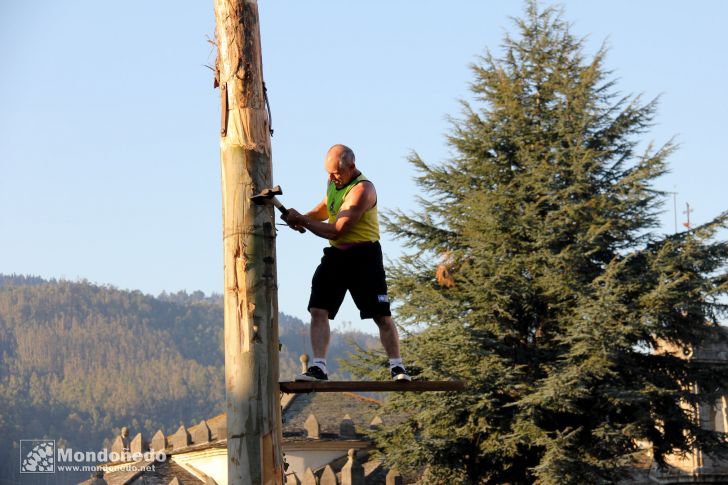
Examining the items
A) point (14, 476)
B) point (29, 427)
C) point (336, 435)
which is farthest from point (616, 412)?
point (29, 427)

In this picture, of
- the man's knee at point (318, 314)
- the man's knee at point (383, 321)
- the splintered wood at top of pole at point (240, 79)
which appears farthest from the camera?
the man's knee at point (383, 321)

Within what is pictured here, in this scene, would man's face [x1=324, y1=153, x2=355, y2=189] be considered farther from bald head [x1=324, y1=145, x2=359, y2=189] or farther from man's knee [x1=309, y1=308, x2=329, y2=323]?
man's knee [x1=309, y1=308, x2=329, y2=323]

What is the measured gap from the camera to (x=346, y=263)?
366 inches

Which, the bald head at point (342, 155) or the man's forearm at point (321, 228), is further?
the bald head at point (342, 155)

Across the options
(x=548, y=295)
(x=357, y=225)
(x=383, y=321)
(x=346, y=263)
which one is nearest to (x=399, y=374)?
(x=383, y=321)

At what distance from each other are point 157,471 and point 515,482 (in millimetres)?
17211

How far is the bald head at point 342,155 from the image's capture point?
9117mm

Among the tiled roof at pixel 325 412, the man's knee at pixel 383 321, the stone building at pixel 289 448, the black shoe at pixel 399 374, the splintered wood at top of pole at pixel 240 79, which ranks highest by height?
the splintered wood at top of pole at pixel 240 79

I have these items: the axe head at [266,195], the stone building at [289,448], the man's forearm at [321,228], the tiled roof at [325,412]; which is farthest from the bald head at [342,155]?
the tiled roof at [325,412]

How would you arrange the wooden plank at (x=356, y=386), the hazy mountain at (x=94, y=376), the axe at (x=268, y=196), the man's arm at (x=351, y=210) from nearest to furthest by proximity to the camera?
the axe at (x=268, y=196) → the wooden plank at (x=356, y=386) → the man's arm at (x=351, y=210) → the hazy mountain at (x=94, y=376)

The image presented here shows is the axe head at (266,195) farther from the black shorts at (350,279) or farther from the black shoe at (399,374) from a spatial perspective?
the black shoe at (399,374)

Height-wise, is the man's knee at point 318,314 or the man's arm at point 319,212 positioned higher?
the man's arm at point 319,212

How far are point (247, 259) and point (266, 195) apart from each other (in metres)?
0.44

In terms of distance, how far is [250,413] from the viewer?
7832 millimetres
